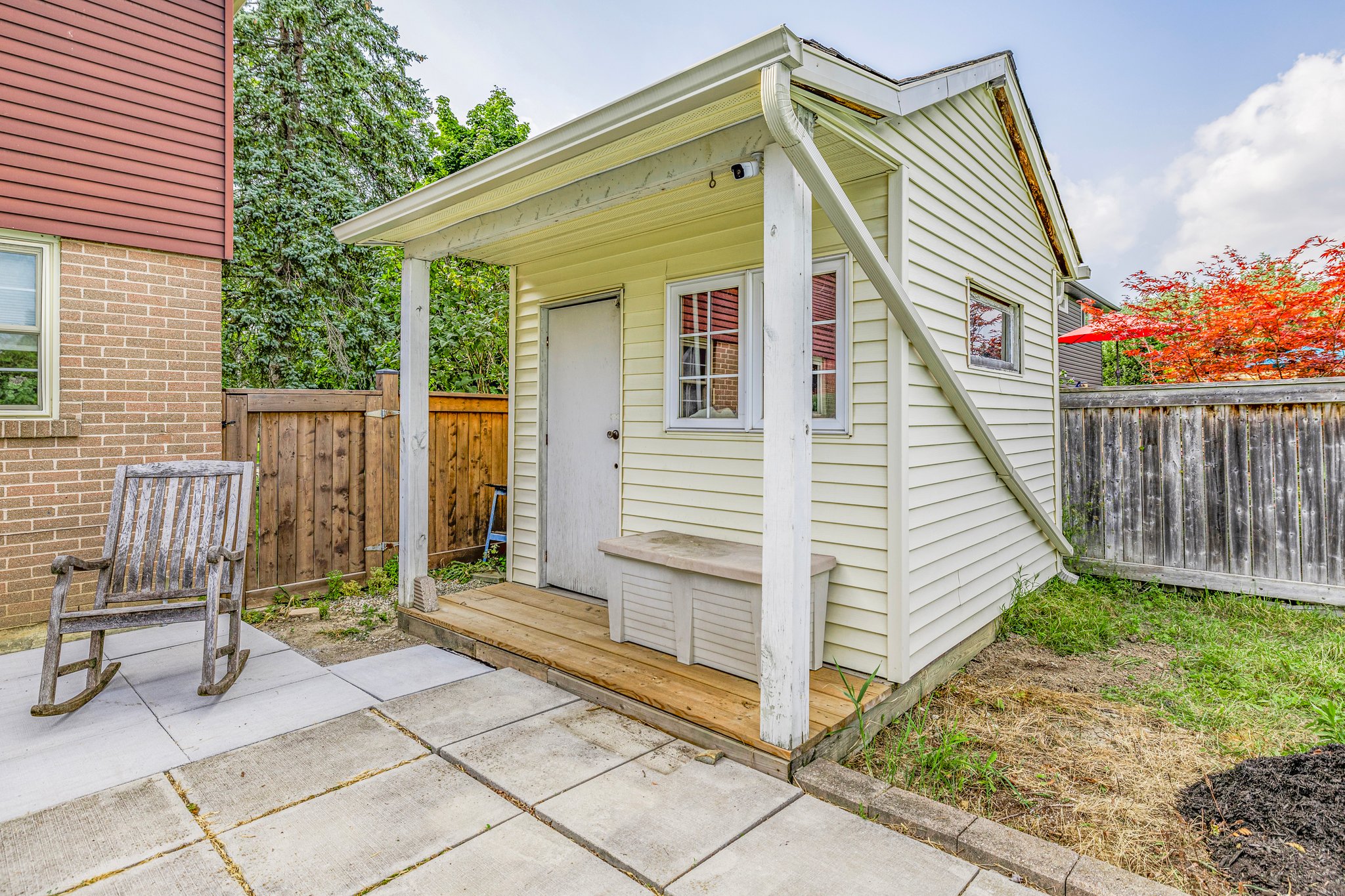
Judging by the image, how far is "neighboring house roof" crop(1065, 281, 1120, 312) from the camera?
41.5 ft

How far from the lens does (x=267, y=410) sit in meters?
4.50

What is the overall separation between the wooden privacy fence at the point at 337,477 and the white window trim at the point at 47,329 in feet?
2.81

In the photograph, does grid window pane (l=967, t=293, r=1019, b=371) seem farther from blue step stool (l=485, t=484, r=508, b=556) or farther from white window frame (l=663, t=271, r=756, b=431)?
blue step stool (l=485, t=484, r=508, b=556)

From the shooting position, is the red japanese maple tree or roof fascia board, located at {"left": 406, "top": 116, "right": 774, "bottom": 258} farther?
the red japanese maple tree

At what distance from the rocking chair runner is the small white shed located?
38.7 inches

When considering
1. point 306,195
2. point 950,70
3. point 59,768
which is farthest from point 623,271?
point 306,195

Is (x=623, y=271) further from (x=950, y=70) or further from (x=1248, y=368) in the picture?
(x=1248, y=368)

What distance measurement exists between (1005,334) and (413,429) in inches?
159

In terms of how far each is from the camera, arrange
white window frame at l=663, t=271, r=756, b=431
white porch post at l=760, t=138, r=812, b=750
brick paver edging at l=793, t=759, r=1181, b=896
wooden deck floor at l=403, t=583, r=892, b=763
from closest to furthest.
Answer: brick paver edging at l=793, t=759, r=1181, b=896
white porch post at l=760, t=138, r=812, b=750
wooden deck floor at l=403, t=583, r=892, b=763
white window frame at l=663, t=271, r=756, b=431

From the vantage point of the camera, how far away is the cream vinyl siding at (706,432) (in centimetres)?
309

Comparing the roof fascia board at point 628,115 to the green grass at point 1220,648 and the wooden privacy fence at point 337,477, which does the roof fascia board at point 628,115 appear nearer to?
the wooden privacy fence at point 337,477

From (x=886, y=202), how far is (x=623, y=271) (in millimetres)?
1765

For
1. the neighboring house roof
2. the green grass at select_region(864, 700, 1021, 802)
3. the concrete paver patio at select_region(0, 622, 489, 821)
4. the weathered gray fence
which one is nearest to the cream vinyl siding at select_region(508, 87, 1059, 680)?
the green grass at select_region(864, 700, 1021, 802)

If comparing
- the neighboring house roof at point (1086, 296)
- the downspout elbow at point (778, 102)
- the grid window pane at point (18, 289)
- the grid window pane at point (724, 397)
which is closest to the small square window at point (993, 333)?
the grid window pane at point (724, 397)
